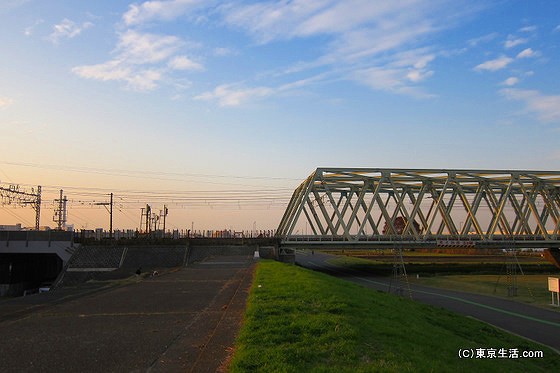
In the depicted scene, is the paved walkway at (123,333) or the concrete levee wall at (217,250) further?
the concrete levee wall at (217,250)

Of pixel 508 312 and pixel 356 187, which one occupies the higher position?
pixel 356 187

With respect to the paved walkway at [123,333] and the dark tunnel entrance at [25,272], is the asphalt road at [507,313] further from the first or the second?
the dark tunnel entrance at [25,272]

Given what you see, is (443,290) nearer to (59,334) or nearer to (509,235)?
(509,235)

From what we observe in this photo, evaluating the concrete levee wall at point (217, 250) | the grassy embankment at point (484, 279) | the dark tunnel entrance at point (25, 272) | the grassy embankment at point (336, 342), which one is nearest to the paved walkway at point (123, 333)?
the grassy embankment at point (336, 342)

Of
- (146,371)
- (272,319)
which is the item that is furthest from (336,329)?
(146,371)

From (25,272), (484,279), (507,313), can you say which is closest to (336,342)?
(507,313)

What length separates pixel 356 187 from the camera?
69.3m

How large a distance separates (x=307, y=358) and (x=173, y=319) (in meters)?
5.34

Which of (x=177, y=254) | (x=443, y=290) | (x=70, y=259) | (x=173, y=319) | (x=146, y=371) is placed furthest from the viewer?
(x=177, y=254)

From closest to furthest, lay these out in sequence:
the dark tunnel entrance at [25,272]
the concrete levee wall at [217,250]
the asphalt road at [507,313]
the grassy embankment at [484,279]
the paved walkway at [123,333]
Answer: the paved walkway at [123,333] < the asphalt road at [507,313] < the grassy embankment at [484,279] < the dark tunnel entrance at [25,272] < the concrete levee wall at [217,250]

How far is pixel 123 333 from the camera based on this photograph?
1007 centimetres

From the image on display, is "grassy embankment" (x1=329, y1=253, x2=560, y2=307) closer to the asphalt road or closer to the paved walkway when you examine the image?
the asphalt road

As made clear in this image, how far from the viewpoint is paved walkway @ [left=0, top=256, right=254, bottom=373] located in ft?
25.2

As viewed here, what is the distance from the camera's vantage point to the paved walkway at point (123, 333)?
7.70 metres
